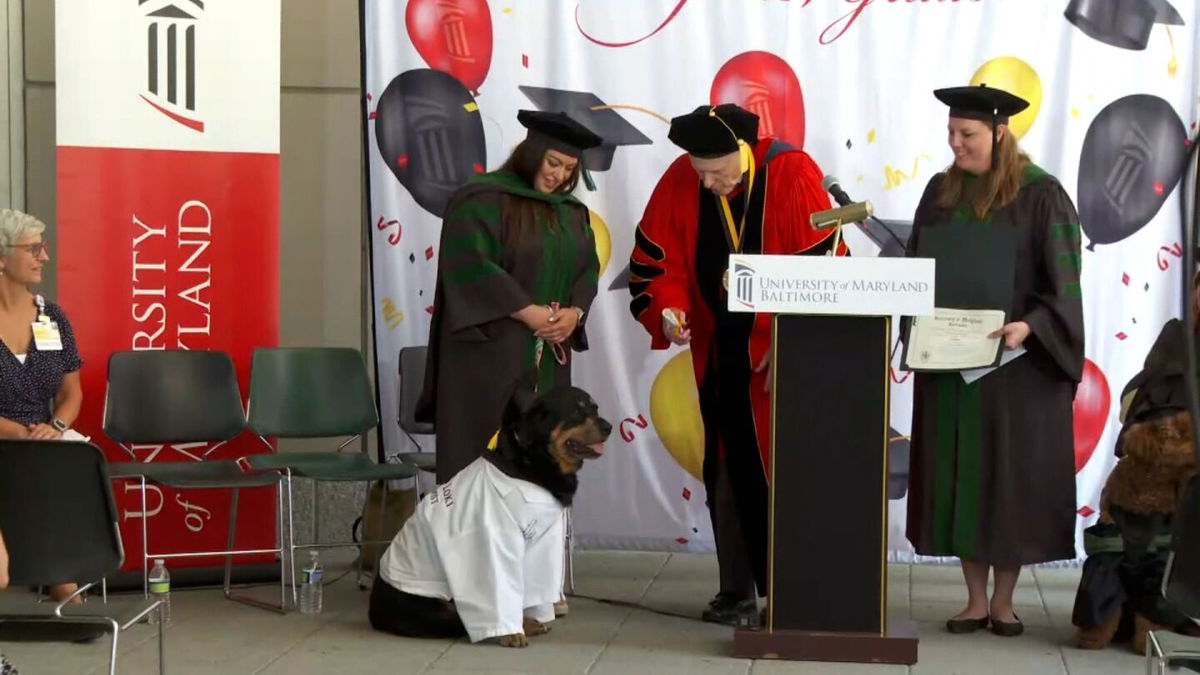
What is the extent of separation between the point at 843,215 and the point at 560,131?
1.20 m

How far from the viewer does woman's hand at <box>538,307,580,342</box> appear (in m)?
5.34

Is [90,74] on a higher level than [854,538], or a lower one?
A: higher

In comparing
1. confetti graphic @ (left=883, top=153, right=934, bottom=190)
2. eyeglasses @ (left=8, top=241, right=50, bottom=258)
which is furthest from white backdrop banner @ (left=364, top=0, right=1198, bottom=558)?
eyeglasses @ (left=8, top=241, right=50, bottom=258)

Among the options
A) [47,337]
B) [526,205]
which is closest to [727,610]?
[526,205]

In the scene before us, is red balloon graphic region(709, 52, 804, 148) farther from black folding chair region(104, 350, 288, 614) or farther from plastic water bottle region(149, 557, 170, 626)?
plastic water bottle region(149, 557, 170, 626)

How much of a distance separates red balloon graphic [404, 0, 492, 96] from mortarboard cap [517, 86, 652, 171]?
222 millimetres

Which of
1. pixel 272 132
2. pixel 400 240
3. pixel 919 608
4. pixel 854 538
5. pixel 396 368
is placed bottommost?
pixel 919 608

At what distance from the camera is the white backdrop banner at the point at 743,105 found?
6141 millimetres

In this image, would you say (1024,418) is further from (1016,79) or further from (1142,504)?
(1016,79)

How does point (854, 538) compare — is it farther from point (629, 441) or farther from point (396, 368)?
point (396, 368)

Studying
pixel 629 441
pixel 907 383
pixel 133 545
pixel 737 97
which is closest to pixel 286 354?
pixel 133 545

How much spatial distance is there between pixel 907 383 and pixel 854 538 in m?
1.93

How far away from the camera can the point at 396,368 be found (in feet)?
21.4

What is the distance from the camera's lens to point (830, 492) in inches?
179
